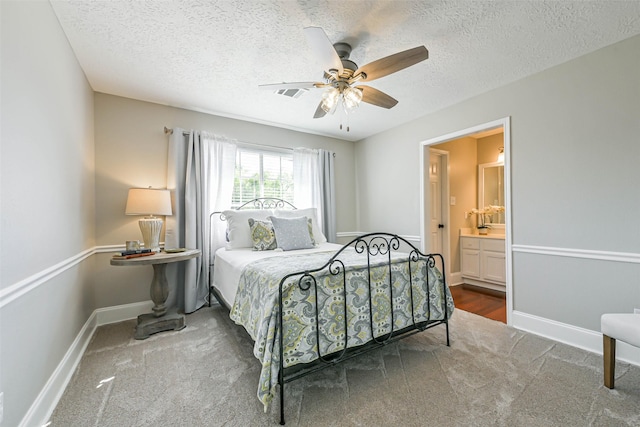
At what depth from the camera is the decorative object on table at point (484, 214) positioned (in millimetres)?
4493

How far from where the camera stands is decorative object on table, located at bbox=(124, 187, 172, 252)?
9.12ft

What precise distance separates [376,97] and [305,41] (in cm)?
76


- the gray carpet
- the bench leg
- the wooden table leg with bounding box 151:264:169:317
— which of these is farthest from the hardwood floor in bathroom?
the wooden table leg with bounding box 151:264:169:317

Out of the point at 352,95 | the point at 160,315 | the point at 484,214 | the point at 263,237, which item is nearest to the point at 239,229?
the point at 263,237

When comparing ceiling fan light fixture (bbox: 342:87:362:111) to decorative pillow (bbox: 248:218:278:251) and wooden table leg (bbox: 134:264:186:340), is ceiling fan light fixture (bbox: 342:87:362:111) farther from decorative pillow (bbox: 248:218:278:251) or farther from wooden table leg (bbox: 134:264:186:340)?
wooden table leg (bbox: 134:264:186:340)

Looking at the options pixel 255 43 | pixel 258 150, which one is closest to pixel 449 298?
pixel 255 43

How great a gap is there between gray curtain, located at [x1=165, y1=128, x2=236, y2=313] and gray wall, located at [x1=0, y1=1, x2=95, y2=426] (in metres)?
0.99

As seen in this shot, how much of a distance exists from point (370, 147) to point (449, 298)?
301 cm

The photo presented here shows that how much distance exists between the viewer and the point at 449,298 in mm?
2428

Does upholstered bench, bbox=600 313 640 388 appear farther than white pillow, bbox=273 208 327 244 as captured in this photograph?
No

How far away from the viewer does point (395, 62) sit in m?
1.87

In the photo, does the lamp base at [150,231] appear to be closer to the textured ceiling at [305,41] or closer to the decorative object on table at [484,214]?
the textured ceiling at [305,41]

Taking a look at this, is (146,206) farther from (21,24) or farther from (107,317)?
(21,24)

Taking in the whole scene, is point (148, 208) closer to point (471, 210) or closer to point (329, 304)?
point (329, 304)
